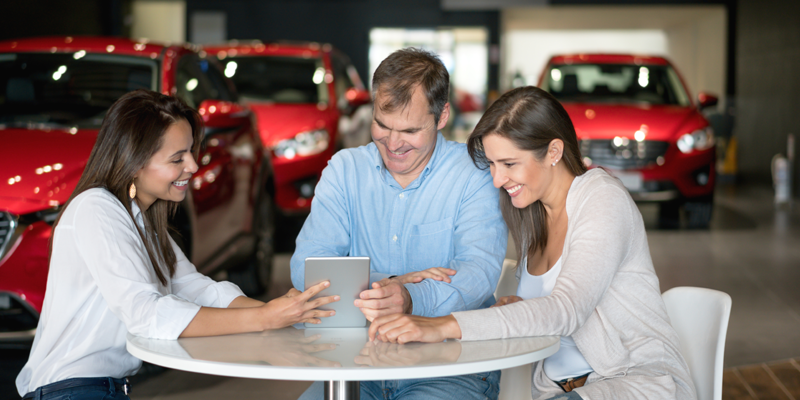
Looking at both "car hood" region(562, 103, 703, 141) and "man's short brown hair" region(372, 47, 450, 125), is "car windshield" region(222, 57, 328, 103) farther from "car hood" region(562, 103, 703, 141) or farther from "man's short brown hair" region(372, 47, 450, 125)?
"man's short brown hair" region(372, 47, 450, 125)

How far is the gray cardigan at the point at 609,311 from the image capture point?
1.87 metres

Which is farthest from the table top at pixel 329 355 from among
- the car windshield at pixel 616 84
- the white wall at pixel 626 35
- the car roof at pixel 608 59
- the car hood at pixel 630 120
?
the white wall at pixel 626 35

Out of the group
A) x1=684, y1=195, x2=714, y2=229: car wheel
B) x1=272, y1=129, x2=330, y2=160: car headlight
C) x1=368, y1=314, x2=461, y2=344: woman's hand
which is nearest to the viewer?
x1=368, y1=314, x2=461, y2=344: woman's hand

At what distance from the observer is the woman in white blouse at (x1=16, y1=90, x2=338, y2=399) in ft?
6.12

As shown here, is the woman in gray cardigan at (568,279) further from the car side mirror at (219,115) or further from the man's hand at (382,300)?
the car side mirror at (219,115)

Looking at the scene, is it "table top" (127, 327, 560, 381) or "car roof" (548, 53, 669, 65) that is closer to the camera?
"table top" (127, 327, 560, 381)

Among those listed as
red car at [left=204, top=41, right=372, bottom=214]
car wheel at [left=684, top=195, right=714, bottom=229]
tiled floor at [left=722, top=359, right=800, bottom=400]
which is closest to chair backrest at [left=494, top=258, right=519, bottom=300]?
tiled floor at [left=722, top=359, right=800, bottom=400]

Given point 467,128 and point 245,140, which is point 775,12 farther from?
point 245,140

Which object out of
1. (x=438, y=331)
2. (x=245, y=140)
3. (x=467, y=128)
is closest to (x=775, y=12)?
(x=467, y=128)

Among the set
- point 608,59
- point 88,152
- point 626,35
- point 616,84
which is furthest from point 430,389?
point 626,35

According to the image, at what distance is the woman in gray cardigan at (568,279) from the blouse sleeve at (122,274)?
1.52ft

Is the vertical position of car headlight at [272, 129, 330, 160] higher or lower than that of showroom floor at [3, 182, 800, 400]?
higher

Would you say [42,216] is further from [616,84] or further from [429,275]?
[616,84]

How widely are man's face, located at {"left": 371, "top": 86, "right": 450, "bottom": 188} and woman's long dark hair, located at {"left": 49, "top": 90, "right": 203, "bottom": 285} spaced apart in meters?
0.55
